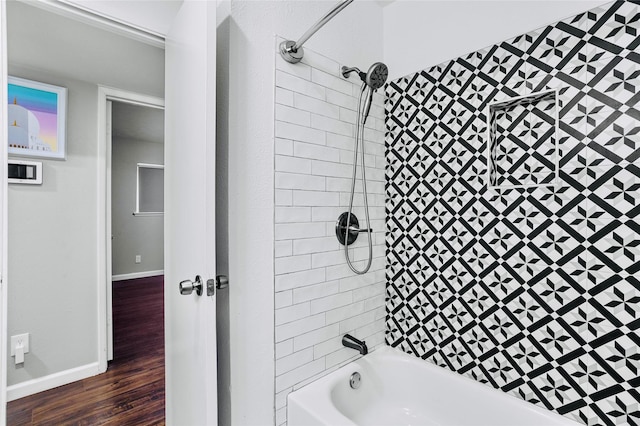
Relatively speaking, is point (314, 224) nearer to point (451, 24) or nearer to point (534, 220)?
point (534, 220)

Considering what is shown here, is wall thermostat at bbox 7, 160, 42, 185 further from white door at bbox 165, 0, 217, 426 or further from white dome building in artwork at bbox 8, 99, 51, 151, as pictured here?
white door at bbox 165, 0, 217, 426

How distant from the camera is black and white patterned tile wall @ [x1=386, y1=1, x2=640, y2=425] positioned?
3.54ft

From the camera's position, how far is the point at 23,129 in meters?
2.12

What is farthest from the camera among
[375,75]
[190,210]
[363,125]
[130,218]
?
[130,218]

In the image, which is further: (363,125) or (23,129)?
(23,129)

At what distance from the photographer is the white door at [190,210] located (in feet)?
3.42

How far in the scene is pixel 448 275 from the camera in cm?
152

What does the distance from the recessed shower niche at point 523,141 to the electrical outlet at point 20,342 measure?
2997 mm

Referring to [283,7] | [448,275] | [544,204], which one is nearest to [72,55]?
[283,7]

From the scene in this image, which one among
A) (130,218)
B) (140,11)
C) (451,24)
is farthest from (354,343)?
(130,218)

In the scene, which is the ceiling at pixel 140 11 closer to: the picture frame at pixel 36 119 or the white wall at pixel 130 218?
the picture frame at pixel 36 119

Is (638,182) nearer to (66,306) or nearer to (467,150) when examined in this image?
(467,150)

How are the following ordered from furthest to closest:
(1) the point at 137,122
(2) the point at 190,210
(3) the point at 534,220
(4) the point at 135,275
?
(4) the point at 135,275
(1) the point at 137,122
(3) the point at 534,220
(2) the point at 190,210

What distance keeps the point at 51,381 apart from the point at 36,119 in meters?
1.82
